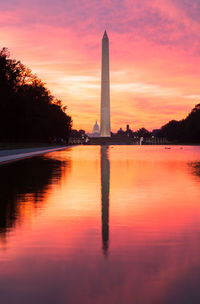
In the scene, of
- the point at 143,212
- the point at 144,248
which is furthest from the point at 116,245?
the point at 143,212

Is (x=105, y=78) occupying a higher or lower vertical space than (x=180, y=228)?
higher

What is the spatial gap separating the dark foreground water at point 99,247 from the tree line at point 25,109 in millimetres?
55899

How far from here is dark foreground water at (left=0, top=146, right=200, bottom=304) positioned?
5926mm

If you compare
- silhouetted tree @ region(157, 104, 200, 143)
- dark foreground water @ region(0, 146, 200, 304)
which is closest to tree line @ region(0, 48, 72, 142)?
silhouetted tree @ region(157, 104, 200, 143)

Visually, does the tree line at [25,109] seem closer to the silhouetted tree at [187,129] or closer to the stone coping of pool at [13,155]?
the stone coping of pool at [13,155]

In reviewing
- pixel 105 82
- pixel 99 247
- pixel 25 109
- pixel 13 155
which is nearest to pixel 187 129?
pixel 105 82

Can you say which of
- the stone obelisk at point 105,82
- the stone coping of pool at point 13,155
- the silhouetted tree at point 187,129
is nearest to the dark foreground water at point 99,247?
the stone coping of pool at point 13,155

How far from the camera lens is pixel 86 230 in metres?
10.2

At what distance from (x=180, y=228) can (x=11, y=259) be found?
4.15 meters

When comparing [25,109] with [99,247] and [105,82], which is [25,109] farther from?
[99,247]

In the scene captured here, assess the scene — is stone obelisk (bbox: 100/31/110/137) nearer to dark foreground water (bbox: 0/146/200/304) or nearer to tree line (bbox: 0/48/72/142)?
tree line (bbox: 0/48/72/142)

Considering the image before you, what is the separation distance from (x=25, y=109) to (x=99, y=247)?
67330 mm

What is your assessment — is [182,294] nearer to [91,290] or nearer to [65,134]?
[91,290]

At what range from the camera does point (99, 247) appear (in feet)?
27.9
